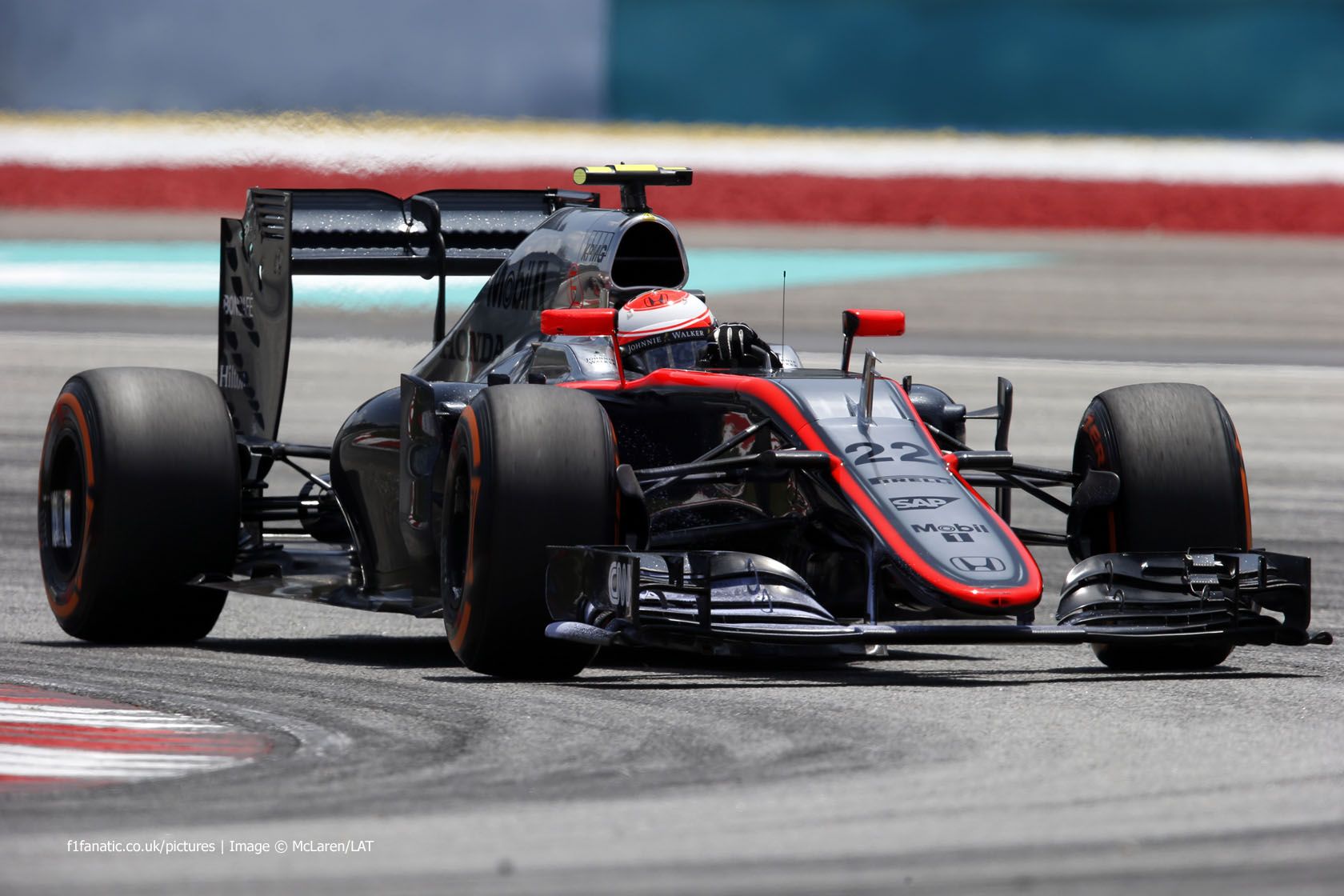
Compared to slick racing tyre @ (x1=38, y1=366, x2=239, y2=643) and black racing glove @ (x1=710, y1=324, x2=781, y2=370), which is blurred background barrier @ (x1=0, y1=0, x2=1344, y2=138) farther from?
black racing glove @ (x1=710, y1=324, x2=781, y2=370)

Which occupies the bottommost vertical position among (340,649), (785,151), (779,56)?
(340,649)

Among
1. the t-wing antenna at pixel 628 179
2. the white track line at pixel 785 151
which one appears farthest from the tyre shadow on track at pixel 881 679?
the white track line at pixel 785 151

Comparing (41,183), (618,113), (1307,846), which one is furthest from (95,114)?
(1307,846)

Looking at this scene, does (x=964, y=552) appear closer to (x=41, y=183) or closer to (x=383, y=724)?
(x=383, y=724)

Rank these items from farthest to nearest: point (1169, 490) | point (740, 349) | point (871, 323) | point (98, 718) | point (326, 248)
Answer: point (326, 248) < point (740, 349) < point (871, 323) < point (1169, 490) < point (98, 718)

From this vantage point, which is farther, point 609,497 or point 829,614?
point 609,497

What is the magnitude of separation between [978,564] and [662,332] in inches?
75.1

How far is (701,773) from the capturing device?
19.5 feet

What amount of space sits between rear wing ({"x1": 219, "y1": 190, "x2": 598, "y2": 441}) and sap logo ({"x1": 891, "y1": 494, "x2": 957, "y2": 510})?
11.0ft

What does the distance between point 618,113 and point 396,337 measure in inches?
660

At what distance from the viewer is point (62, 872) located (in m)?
4.84

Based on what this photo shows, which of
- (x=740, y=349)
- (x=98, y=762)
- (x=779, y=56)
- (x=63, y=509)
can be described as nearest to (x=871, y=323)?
(x=740, y=349)

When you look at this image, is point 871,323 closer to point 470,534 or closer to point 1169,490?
point 1169,490

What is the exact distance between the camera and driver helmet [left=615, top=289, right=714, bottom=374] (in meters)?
8.73
